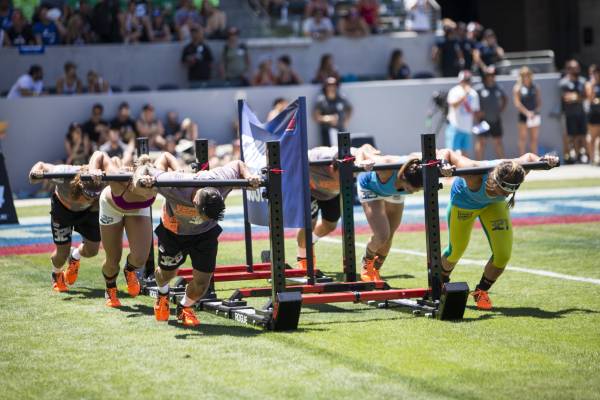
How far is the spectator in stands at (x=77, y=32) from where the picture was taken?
25188 millimetres

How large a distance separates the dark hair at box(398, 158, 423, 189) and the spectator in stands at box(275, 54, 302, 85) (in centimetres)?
1576

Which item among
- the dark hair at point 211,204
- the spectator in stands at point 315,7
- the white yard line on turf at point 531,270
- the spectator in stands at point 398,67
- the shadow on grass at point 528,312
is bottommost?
the white yard line on turf at point 531,270

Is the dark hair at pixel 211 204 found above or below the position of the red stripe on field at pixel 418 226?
above

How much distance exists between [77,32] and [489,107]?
9360 millimetres

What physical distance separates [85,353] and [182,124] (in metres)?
15.4

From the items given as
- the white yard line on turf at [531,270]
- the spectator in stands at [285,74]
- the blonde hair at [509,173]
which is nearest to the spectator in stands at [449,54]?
the spectator in stands at [285,74]

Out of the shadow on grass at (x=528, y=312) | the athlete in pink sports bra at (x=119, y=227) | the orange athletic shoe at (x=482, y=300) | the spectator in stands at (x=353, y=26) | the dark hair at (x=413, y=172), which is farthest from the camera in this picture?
the spectator in stands at (x=353, y=26)

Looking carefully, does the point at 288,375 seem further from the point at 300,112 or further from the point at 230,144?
the point at 230,144

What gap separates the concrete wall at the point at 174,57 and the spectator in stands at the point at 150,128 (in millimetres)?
2842

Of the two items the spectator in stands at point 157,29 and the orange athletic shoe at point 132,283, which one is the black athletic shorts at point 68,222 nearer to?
the orange athletic shoe at point 132,283

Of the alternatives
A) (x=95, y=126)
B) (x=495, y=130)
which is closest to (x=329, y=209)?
(x=95, y=126)

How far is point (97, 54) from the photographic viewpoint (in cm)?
2523

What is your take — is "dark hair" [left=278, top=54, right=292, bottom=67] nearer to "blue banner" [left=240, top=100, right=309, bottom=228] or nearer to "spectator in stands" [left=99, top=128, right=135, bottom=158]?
"spectator in stands" [left=99, top=128, right=135, bottom=158]

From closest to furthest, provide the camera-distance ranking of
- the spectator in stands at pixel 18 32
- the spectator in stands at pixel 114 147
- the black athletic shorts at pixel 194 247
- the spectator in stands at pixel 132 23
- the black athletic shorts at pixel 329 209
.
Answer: the black athletic shorts at pixel 194 247 → the black athletic shorts at pixel 329 209 → the spectator in stands at pixel 114 147 → the spectator in stands at pixel 18 32 → the spectator in stands at pixel 132 23
